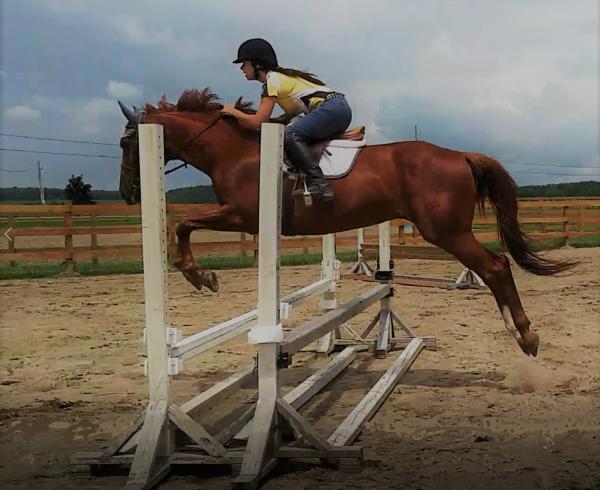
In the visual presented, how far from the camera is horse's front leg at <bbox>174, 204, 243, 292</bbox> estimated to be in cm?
394

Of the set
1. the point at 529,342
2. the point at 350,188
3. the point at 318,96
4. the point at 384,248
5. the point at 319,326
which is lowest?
the point at 529,342

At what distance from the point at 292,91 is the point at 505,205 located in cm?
168

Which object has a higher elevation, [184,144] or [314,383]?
[184,144]

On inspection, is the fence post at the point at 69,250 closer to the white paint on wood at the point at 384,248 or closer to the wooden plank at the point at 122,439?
the white paint on wood at the point at 384,248

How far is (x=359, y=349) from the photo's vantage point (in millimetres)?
6023

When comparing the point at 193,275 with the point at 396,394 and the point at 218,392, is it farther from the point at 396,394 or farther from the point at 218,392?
the point at 396,394

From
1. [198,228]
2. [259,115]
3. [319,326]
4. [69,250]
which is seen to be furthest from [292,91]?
[69,250]

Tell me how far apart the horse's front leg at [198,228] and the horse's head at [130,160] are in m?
0.46

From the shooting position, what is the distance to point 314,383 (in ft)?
14.4

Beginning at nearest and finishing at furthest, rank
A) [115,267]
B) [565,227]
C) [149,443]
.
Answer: [149,443] → [115,267] → [565,227]

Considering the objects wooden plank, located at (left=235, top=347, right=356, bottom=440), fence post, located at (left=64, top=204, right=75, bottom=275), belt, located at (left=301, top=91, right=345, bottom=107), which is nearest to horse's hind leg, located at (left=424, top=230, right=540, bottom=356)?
belt, located at (left=301, top=91, right=345, bottom=107)

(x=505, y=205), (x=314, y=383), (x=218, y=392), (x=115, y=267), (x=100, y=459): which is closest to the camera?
(x=100, y=459)

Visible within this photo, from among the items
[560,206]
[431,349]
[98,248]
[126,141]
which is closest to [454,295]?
[431,349]

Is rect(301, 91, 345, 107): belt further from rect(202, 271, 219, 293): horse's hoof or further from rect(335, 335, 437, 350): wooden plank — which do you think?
rect(335, 335, 437, 350): wooden plank
